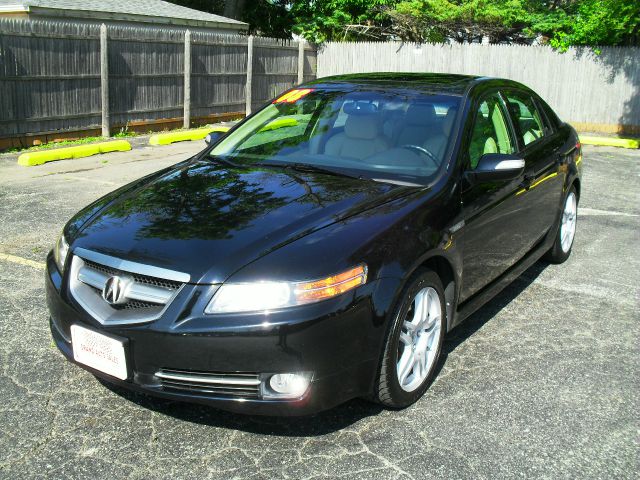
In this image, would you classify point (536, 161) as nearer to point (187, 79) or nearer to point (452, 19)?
point (187, 79)

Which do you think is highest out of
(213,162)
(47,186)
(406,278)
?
(213,162)

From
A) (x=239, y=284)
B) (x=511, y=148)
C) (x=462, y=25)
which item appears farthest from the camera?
(x=462, y=25)

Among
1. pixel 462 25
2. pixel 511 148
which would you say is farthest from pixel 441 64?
pixel 511 148

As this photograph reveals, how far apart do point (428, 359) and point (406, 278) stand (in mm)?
610

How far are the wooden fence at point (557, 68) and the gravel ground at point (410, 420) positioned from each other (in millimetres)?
14803

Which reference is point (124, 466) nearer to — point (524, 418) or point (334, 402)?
point (334, 402)

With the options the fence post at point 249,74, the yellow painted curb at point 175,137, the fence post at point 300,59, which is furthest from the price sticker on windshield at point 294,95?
the fence post at point 300,59

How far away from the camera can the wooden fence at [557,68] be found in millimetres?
18312

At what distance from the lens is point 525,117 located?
5406mm

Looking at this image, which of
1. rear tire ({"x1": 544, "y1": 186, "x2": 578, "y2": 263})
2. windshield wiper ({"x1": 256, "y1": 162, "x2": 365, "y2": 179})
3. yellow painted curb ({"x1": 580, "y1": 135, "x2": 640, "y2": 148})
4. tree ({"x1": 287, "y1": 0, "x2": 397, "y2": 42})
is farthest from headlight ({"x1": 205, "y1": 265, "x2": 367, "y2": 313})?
tree ({"x1": 287, "y1": 0, "x2": 397, "y2": 42})

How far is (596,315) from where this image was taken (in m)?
5.03

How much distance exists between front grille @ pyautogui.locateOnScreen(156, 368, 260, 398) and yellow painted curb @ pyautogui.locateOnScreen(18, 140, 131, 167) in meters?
8.73

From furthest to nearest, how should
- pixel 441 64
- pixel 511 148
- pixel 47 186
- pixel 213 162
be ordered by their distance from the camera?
1. pixel 441 64
2. pixel 47 186
3. pixel 511 148
4. pixel 213 162

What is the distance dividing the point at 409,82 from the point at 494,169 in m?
1.05
